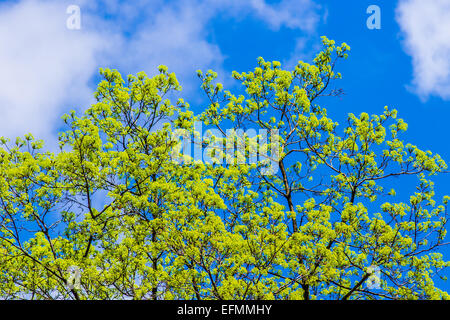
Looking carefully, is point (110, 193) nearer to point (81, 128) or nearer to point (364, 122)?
point (81, 128)

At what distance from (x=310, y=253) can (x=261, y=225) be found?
1465 millimetres

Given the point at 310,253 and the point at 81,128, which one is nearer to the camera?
the point at 310,253

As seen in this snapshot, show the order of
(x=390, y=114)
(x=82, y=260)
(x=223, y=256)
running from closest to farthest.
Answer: (x=223, y=256) < (x=82, y=260) < (x=390, y=114)

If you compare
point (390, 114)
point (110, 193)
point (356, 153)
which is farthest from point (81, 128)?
point (390, 114)

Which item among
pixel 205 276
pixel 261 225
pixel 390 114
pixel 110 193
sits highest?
pixel 390 114

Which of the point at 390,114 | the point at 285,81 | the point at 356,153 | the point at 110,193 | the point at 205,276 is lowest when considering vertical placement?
the point at 205,276

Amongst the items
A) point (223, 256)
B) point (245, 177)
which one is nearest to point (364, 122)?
point (245, 177)

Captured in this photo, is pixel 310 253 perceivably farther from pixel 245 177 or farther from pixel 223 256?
pixel 245 177

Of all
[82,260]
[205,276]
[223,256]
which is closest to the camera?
[223,256]

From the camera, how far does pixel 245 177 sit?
14305 mm

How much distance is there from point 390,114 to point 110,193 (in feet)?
30.4

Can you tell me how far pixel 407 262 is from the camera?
1211 cm

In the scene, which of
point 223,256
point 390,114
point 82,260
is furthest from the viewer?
point 390,114

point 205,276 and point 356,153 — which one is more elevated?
point 356,153
